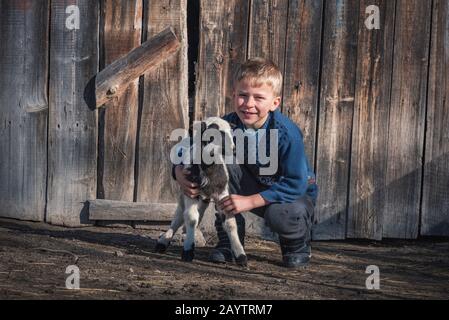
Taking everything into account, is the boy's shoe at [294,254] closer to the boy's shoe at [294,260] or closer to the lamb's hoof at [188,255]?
the boy's shoe at [294,260]

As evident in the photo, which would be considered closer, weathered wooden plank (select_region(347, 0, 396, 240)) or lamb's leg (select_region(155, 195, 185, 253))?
lamb's leg (select_region(155, 195, 185, 253))

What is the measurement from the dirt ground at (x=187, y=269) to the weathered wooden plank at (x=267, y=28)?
1538 millimetres

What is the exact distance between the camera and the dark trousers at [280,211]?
4832 mm

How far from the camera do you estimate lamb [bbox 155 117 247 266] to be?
174 inches

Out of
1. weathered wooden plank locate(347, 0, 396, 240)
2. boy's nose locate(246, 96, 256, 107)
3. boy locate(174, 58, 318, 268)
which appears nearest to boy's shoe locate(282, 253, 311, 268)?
boy locate(174, 58, 318, 268)

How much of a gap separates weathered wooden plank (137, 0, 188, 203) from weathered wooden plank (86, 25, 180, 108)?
7 centimetres

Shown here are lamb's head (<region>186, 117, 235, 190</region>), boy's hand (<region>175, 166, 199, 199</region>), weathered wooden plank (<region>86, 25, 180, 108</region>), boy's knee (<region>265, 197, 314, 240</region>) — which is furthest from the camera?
weathered wooden plank (<region>86, 25, 180, 108</region>)

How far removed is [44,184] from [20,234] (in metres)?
0.52

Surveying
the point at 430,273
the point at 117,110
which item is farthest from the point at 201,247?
the point at 430,273

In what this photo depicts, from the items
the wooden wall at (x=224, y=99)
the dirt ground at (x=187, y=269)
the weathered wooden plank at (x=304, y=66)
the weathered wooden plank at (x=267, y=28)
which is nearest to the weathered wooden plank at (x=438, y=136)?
the wooden wall at (x=224, y=99)

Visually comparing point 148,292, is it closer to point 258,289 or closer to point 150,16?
point 258,289

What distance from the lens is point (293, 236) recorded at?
16.0 feet

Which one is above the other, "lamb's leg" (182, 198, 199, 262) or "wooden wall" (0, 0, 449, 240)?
"wooden wall" (0, 0, 449, 240)

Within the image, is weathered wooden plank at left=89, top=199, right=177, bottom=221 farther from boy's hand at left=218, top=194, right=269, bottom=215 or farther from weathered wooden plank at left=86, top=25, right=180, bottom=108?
boy's hand at left=218, top=194, right=269, bottom=215
